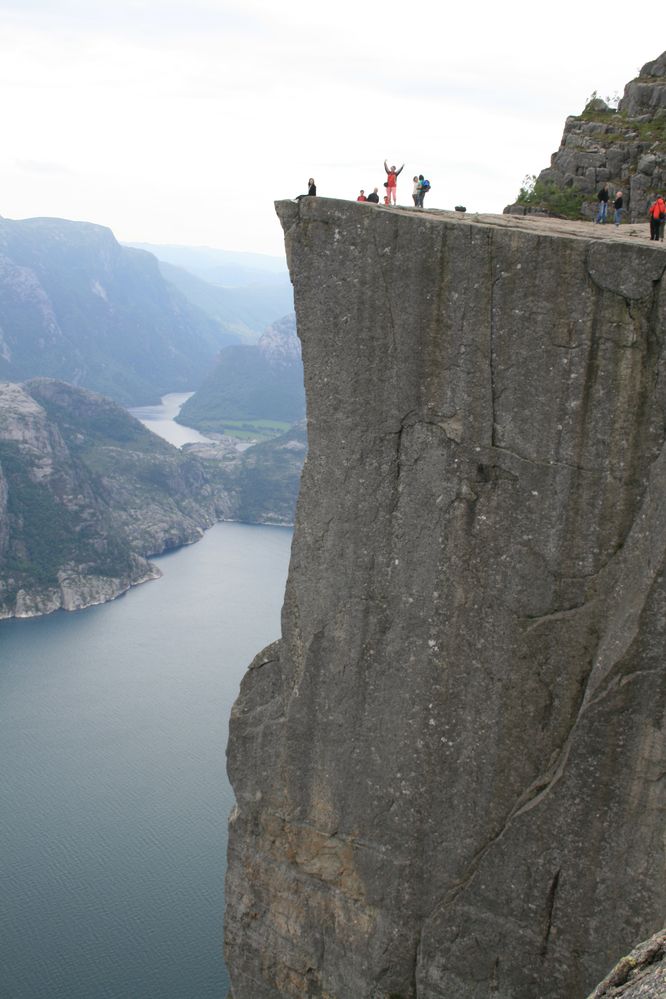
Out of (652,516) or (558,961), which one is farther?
(558,961)

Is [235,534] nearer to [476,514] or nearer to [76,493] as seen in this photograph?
[76,493]

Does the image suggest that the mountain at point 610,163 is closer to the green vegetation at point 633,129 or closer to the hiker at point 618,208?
the green vegetation at point 633,129

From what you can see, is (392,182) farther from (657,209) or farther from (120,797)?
(120,797)

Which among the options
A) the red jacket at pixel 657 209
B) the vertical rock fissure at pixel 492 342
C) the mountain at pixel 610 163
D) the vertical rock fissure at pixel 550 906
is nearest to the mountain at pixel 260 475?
the mountain at pixel 610 163

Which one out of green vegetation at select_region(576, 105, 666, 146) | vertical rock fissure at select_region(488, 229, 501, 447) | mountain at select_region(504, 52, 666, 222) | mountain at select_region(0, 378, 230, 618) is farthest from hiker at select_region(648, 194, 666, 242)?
mountain at select_region(0, 378, 230, 618)

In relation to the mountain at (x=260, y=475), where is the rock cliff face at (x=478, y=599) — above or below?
above

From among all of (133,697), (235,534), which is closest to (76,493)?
(235,534)

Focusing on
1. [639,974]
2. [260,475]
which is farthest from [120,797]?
[260,475]
